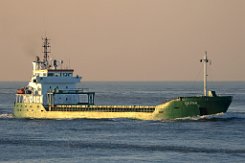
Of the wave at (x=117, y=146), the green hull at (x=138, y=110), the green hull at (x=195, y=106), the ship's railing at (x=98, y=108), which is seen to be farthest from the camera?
the ship's railing at (x=98, y=108)

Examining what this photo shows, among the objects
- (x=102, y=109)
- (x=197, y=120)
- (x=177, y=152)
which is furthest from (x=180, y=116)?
(x=177, y=152)

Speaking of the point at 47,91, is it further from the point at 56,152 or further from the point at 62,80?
the point at 56,152

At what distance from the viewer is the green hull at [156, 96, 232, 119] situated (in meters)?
86.8

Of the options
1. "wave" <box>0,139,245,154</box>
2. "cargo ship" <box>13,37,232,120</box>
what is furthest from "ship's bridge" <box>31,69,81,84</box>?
"wave" <box>0,139,245,154</box>

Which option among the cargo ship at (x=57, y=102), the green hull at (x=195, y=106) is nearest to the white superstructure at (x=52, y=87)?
the cargo ship at (x=57, y=102)

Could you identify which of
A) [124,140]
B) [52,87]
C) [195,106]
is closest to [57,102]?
[52,87]

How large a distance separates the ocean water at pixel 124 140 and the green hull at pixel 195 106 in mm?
680

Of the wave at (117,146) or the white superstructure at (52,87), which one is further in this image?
the white superstructure at (52,87)

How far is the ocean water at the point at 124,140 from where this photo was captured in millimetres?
60466

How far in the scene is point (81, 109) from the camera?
9638 cm

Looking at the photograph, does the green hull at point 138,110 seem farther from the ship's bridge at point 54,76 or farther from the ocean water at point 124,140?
the ship's bridge at point 54,76

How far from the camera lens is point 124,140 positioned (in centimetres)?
7144

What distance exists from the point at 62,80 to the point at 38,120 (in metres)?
6.25

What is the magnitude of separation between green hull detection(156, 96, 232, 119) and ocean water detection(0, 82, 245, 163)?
680 millimetres
